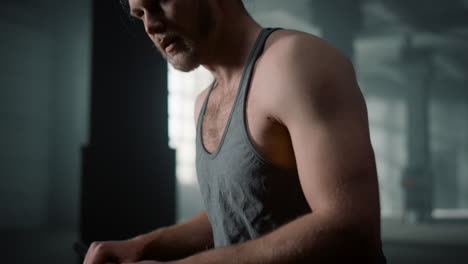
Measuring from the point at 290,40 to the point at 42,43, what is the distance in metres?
8.09

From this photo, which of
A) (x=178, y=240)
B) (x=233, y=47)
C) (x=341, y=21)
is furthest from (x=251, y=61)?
(x=341, y=21)

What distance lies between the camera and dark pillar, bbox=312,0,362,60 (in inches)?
273

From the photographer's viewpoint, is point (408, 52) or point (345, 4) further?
point (408, 52)

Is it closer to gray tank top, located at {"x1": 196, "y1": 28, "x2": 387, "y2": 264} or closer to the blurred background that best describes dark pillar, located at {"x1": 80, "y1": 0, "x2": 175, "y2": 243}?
the blurred background

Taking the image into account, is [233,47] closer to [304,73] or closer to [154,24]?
[154,24]

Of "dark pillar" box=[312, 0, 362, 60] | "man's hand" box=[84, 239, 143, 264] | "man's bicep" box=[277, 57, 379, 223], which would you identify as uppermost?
"dark pillar" box=[312, 0, 362, 60]

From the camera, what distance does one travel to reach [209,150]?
907 millimetres

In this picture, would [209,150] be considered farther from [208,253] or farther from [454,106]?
[454,106]

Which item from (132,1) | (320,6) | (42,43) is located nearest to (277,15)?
(320,6)

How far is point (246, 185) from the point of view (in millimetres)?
770

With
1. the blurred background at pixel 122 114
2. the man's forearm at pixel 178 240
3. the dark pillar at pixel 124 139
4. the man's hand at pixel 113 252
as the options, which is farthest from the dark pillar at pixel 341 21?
the man's hand at pixel 113 252

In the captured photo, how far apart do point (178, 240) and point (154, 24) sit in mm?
464

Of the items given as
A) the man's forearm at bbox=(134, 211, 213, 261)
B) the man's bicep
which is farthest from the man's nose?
the man's forearm at bbox=(134, 211, 213, 261)

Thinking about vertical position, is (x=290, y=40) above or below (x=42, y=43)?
below
